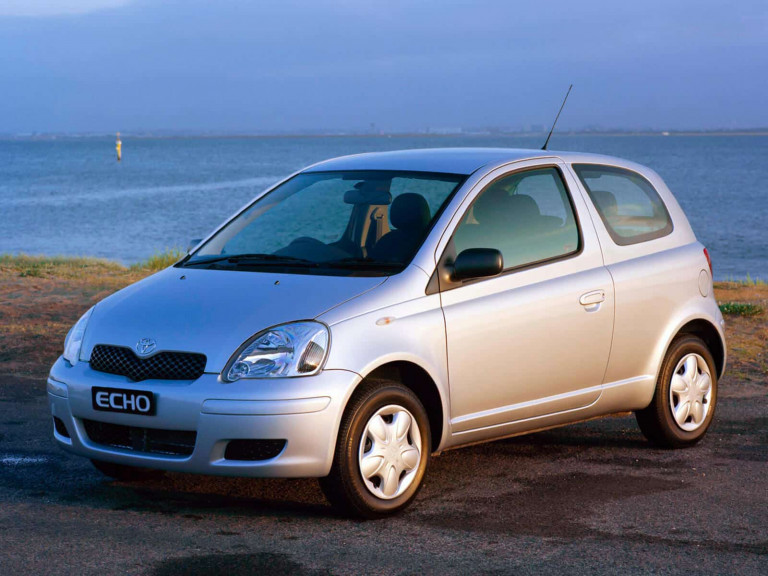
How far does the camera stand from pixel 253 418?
17.0 ft

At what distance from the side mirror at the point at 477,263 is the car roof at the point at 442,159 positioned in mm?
686

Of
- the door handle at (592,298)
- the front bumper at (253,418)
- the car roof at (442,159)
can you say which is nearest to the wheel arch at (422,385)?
the front bumper at (253,418)

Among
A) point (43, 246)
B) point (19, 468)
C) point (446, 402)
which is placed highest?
point (446, 402)

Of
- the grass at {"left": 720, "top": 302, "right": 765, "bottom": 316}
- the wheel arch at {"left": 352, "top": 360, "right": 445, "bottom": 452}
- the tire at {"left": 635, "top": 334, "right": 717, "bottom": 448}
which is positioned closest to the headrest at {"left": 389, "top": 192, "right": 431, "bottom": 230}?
the wheel arch at {"left": 352, "top": 360, "right": 445, "bottom": 452}

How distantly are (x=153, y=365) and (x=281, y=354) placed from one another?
0.63 meters

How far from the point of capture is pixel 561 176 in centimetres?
688

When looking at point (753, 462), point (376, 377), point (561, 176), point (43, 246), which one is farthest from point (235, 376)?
point (43, 246)

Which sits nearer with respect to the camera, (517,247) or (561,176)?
(517,247)

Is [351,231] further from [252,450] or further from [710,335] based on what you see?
[710,335]

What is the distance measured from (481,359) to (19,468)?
2.75 m

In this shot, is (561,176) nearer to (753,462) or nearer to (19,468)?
(753,462)

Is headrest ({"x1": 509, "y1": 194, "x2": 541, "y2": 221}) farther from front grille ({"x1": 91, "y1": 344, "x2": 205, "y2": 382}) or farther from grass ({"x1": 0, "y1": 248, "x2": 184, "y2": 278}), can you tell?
grass ({"x1": 0, "y1": 248, "x2": 184, "y2": 278})

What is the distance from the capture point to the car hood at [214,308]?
17.7 feet

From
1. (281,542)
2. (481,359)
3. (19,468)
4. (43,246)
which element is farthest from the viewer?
(43,246)
